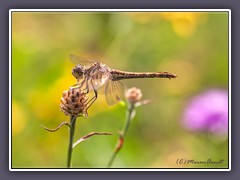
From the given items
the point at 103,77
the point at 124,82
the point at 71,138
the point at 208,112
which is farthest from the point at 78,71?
the point at 208,112

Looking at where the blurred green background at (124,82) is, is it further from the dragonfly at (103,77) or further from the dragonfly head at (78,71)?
the dragonfly head at (78,71)

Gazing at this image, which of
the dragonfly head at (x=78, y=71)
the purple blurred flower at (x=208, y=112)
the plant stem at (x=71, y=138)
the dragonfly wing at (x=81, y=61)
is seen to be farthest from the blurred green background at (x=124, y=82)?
the plant stem at (x=71, y=138)

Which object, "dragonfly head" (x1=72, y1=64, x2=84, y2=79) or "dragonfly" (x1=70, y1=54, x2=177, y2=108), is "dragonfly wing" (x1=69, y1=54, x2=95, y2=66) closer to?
"dragonfly" (x1=70, y1=54, x2=177, y2=108)

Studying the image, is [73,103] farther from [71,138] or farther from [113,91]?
[113,91]

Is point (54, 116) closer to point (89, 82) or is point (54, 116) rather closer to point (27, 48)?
point (27, 48)

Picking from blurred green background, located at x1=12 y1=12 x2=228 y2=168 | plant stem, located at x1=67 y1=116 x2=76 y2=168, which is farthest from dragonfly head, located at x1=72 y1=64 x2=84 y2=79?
blurred green background, located at x1=12 y1=12 x2=228 y2=168
